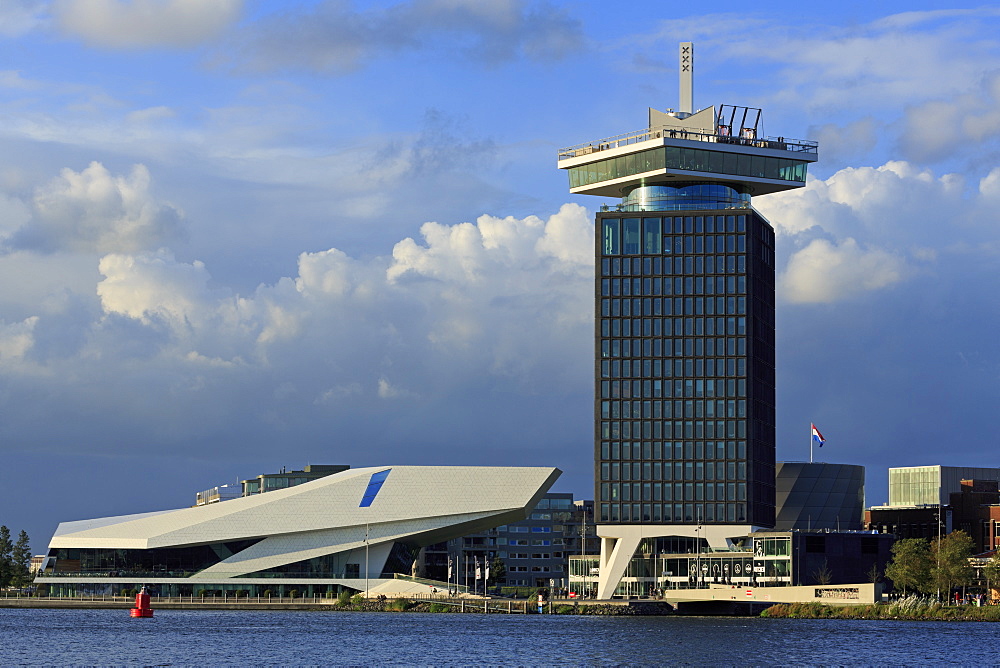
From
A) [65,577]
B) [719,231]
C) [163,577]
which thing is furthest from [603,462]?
[65,577]

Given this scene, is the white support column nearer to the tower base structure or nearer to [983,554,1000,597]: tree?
the tower base structure

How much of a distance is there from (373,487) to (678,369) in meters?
44.7

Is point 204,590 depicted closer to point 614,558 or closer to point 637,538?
point 614,558

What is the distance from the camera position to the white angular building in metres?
185

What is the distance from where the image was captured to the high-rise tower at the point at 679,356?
532 feet

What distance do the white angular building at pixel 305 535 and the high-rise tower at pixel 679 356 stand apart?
24583mm

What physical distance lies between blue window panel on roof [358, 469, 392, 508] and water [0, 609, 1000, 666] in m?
42.0

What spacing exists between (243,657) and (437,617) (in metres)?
60.1

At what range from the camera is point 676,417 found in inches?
6378

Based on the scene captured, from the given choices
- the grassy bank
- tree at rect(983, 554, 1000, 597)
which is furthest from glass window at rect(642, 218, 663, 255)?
tree at rect(983, 554, 1000, 597)

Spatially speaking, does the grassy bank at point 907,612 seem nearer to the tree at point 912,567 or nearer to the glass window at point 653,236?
the tree at point 912,567

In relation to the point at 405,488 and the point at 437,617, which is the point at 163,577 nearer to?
the point at 405,488

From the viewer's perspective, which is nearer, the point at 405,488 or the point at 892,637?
the point at 892,637

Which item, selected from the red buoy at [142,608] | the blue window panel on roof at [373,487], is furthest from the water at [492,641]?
the blue window panel on roof at [373,487]
